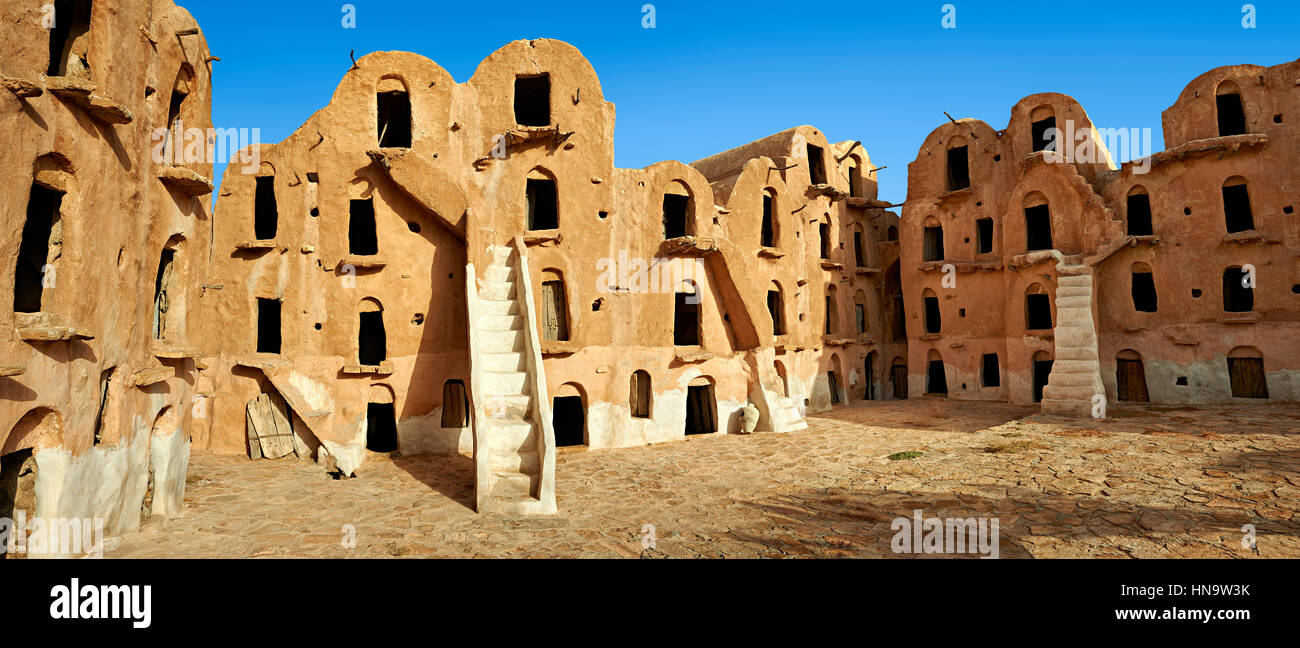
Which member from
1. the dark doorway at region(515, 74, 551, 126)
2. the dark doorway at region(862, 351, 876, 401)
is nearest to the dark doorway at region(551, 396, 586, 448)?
the dark doorway at region(515, 74, 551, 126)

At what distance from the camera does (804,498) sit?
1209 cm

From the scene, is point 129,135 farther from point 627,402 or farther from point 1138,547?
point 1138,547

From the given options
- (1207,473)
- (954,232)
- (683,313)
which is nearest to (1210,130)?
(954,232)

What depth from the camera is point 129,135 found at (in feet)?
31.1

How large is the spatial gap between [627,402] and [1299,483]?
49.8ft

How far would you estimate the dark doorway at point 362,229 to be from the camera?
18.9 meters

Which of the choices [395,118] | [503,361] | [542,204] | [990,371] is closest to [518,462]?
[503,361]

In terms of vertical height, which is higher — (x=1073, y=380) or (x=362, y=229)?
(x=362, y=229)

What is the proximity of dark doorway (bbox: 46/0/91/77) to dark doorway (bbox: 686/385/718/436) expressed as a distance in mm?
17014

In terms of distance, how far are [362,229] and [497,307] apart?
6976mm

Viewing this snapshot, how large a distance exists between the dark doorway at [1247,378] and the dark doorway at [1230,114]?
858 centimetres

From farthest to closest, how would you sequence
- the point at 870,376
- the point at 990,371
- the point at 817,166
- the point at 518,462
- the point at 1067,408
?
the point at 870,376 < the point at 817,166 < the point at 990,371 < the point at 1067,408 < the point at 518,462

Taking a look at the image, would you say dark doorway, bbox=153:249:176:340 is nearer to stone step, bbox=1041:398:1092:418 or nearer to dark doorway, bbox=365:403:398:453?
dark doorway, bbox=365:403:398:453

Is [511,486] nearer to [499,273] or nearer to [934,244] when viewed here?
[499,273]
